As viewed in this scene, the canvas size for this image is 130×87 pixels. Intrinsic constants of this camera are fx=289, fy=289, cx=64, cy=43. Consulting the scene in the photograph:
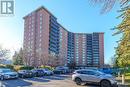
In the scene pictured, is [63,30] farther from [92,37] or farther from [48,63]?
[48,63]

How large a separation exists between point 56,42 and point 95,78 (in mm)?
121634

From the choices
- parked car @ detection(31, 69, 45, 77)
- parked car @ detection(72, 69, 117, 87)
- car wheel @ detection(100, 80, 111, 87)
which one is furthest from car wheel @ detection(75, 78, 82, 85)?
parked car @ detection(31, 69, 45, 77)

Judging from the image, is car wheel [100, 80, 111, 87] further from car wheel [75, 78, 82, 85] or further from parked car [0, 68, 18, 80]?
parked car [0, 68, 18, 80]

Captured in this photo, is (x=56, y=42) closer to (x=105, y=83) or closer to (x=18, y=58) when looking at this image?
(x=18, y=58)

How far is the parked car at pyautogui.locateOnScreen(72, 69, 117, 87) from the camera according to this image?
26.4 meters

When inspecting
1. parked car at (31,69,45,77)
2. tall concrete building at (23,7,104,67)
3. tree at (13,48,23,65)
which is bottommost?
parked car at (31,69,45,77)

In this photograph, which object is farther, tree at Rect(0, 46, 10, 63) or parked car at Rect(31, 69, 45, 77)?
tree at Rect(0, 46, 10, 63)

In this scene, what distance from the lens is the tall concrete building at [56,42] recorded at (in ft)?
447

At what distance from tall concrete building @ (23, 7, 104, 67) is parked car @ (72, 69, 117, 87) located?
68.5m

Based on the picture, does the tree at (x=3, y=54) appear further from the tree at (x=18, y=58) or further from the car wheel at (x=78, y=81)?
the car wheel at (x=78, y=81)

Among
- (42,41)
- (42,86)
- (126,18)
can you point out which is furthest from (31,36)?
(126,18)

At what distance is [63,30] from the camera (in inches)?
6629

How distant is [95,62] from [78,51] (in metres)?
12.6

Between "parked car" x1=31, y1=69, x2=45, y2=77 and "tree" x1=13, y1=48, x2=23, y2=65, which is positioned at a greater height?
"tree" x1=13, y1=48, x2=23, y2=65
